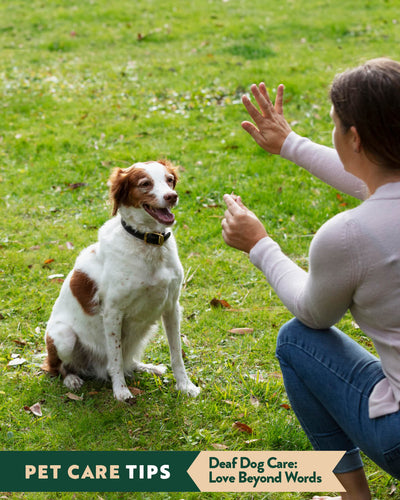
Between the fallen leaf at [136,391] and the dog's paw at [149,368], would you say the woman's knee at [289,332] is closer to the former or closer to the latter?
the fallen leaf at [136,391]

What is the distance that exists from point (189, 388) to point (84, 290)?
2.65 feet

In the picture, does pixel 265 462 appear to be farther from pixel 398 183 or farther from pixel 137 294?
pixel 398 183

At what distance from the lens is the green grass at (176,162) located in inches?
120

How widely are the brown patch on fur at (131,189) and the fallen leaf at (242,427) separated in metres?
1.20

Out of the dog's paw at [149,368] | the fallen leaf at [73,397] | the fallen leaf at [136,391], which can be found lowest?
the dog's paw at [149,368]

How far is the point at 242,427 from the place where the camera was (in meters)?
2.90

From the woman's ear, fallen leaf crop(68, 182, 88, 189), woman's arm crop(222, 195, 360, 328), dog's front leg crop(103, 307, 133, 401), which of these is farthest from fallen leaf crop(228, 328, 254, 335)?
fallen leaf crop(68, 182, 88, 189)

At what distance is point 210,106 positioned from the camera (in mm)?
7309

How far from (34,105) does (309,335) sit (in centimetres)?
657

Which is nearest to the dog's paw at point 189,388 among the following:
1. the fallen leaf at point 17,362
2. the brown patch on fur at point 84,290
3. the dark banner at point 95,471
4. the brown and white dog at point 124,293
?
the brown and white dog at point 124,293

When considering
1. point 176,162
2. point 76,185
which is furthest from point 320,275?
point 176,162

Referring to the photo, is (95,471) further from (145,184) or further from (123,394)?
(145,184)

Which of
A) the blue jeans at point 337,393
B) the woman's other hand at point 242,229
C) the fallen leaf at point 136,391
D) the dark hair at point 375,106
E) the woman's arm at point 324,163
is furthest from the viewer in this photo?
the fallen leaf at point 136,391

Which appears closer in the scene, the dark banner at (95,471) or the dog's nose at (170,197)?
the dark banner at (95,471)
